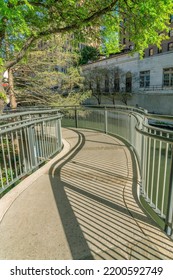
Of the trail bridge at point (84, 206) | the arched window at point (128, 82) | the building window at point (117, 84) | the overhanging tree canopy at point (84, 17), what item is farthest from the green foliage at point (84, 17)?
the building window at point (117, 84)

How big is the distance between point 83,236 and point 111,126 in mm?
5996

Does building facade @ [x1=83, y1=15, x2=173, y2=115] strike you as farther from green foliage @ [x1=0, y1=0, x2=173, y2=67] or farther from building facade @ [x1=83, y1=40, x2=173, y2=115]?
green foliage @ [x1=0, y1=0, x2=173, y2=67]

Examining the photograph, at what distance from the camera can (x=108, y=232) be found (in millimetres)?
2268

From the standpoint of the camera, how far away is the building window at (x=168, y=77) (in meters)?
28.0

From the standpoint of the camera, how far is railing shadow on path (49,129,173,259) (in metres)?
2.03

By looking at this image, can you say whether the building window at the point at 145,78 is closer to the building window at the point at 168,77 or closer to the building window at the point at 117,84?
the building window at the point at 168,77

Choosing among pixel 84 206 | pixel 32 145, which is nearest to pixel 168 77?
pixel 32 145

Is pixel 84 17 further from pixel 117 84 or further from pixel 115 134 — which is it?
pixel 117 84

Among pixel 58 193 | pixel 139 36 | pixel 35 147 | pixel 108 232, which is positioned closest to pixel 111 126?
pixel 139 36

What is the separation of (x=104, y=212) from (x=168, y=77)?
102 ft

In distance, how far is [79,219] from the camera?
251 centimetres

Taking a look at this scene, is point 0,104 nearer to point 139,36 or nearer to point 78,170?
point 78,170

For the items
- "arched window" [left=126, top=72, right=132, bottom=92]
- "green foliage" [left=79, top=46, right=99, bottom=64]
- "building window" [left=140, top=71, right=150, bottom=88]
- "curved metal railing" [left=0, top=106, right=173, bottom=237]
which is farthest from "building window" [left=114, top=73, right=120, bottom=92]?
"curved metal railing" [left=0, top=106, right=173, bottom=237]

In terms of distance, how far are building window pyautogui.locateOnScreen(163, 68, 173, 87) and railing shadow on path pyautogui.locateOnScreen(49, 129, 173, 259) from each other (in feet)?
92.5
